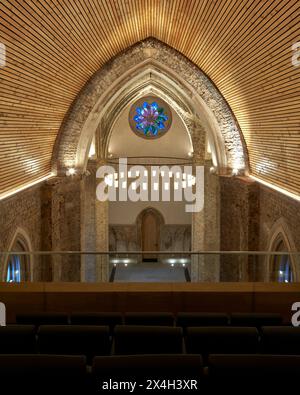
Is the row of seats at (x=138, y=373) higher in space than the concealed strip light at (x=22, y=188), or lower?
lower

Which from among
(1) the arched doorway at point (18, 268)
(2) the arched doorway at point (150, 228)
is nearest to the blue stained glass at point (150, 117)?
(2) the arched doorway at point (150, 228)

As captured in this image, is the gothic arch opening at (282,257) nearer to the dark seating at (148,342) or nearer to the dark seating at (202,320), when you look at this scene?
the dark seating at (202,320)

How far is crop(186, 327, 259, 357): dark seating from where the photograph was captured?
259cm

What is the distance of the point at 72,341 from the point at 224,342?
0.93 m

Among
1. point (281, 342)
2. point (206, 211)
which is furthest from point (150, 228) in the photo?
point (281, 342)

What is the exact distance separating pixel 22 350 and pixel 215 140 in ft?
32.6

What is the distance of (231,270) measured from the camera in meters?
8.13

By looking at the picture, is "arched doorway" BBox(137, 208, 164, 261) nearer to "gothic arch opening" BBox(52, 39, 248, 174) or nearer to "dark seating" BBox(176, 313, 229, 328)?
"gothic arch opening" BBox(52, 39, 248, 174)

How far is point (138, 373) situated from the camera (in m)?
1.94

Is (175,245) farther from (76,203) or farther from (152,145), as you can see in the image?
(76,203)

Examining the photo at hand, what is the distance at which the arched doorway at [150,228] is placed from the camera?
20328 mm

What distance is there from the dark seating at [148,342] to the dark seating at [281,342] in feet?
1.76

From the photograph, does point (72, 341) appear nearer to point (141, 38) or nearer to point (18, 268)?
point (18, 268)

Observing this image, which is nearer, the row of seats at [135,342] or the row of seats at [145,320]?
the row of seats at [135,342]
